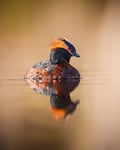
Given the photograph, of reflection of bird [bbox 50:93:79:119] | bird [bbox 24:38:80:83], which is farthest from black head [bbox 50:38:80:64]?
reflection of bird [bbox 50:93:79:119]

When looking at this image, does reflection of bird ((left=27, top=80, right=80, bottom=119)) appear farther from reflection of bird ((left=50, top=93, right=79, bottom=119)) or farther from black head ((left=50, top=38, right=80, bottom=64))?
black head ((left=50, top=38, right=80, bottom=64))

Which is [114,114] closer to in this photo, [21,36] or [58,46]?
[58,46]

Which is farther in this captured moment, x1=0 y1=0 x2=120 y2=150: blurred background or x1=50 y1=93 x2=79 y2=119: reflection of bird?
x1=0 y1=0 x2=120 y2=150: blurred background

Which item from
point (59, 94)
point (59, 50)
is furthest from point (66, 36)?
point (59, 94)

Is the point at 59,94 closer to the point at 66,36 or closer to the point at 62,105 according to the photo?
the point at 62,105

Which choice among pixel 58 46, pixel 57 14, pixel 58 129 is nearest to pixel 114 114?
pixel 58 129

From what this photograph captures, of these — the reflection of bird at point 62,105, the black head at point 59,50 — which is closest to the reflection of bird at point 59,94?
the reflection of bird at point 62,105

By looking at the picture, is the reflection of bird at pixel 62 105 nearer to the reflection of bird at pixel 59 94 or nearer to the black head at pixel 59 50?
the reflection of bird at pixel 59 94
